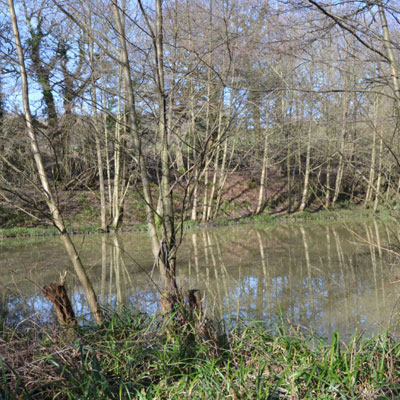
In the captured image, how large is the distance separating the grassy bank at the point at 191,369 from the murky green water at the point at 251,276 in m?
0.46

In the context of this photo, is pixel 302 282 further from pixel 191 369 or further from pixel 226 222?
pixel 226 222

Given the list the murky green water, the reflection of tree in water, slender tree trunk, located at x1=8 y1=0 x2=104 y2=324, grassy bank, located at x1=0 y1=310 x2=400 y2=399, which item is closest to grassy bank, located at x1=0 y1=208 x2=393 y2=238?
the murky green water

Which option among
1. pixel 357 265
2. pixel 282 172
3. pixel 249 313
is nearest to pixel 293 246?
pixel 357 265

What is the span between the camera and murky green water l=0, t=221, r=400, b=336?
5.28 m

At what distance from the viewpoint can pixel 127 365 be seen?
3068 mm

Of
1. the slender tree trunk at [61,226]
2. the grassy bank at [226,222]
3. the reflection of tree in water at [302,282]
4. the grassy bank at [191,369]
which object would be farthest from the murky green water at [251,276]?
the grassy bank at [226,222]

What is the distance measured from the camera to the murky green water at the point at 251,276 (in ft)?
17.3

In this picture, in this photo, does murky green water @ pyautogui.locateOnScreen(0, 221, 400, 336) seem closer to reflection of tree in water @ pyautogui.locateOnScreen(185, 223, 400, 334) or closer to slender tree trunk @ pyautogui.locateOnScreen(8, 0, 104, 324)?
reflection of tree in water @ pyautogui.locateOnScreen(185, 223, 400, 334)

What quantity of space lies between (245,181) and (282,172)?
11.3 ft

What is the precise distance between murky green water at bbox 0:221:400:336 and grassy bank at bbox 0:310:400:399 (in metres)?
0.46

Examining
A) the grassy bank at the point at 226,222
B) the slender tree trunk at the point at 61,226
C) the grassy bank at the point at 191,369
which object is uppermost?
the slender tree trunk at the point at 61,226

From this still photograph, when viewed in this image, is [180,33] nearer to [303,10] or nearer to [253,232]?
[303,10]

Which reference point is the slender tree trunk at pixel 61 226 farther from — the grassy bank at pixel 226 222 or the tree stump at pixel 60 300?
the grassy bank at pixel 226 222

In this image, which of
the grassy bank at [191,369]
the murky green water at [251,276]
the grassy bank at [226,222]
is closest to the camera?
the grassy bank at [191,369]
